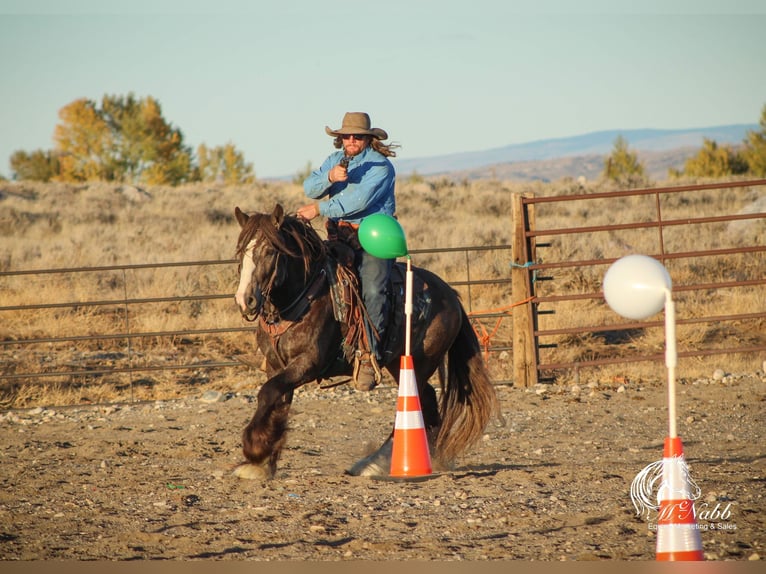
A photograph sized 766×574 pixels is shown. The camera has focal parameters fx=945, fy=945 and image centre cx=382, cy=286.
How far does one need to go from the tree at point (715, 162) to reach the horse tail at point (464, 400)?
4278 centimetres

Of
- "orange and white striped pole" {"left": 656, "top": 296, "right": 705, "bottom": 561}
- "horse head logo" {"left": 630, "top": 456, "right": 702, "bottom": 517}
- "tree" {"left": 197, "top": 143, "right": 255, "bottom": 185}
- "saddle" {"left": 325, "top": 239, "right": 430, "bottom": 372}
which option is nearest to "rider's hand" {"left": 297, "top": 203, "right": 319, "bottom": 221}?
"saddle" {"left": 325, "top": 239, "right": 430, "bottom": 372}

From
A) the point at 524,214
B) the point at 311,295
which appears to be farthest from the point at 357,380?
the point at 524,214

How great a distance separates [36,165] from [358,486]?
52992mm

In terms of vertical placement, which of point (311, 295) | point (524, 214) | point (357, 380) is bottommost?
point (357, 380)

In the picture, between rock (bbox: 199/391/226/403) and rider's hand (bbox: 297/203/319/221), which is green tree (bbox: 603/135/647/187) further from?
rider's hand (bbox: 297/203/319/221)

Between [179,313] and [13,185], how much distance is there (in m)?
24.0

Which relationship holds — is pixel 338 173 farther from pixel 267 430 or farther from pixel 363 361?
pixel 267 430

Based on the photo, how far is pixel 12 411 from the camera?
34.1 ft

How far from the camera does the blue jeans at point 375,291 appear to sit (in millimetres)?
6754

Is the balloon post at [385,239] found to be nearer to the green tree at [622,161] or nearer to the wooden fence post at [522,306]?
the wooden fence post at [522,306]

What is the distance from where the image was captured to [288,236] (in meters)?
6.52

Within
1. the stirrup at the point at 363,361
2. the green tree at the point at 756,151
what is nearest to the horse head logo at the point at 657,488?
the stirrup at the point at 363,361

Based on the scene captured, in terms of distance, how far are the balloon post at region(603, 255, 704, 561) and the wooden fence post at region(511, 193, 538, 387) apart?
7077mm

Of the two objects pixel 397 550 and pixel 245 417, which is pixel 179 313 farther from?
pixel 397 550
